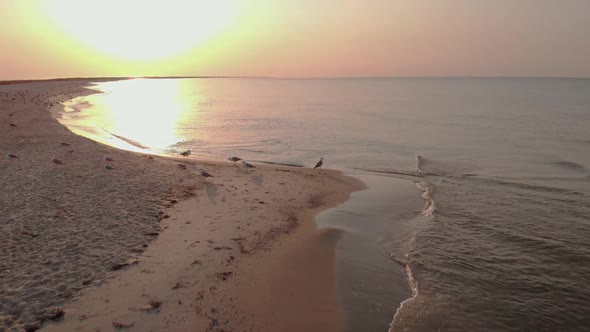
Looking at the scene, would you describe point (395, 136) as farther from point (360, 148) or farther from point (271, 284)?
point (271, 284)

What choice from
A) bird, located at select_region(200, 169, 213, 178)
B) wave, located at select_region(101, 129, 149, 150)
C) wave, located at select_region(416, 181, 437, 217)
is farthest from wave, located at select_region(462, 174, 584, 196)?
wave, located at select_region(101, 129, 149, 150)

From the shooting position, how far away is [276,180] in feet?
54.0

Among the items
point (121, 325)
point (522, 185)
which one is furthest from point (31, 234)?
point (522, 185)

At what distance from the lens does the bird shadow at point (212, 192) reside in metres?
13.1

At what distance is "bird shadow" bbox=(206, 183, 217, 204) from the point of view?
514 inches

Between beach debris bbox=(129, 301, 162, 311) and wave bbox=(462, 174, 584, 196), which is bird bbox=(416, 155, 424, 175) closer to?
wave bbox=(462, 174, 584, 196)

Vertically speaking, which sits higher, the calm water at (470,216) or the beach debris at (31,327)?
the calm water at (470,216)

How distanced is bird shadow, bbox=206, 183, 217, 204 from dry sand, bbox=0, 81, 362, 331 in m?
0.04

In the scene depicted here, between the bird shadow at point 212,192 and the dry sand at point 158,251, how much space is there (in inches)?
1.5

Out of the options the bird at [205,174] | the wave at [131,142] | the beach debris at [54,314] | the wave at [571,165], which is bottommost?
the wave at [131,142]

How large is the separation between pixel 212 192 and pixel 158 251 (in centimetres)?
528

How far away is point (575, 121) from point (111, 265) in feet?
154

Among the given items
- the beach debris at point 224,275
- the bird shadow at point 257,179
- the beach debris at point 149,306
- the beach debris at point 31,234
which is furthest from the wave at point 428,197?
the beach debris at point 31,234

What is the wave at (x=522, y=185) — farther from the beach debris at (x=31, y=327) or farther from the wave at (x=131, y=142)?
the wave at (x=131, y=142)
